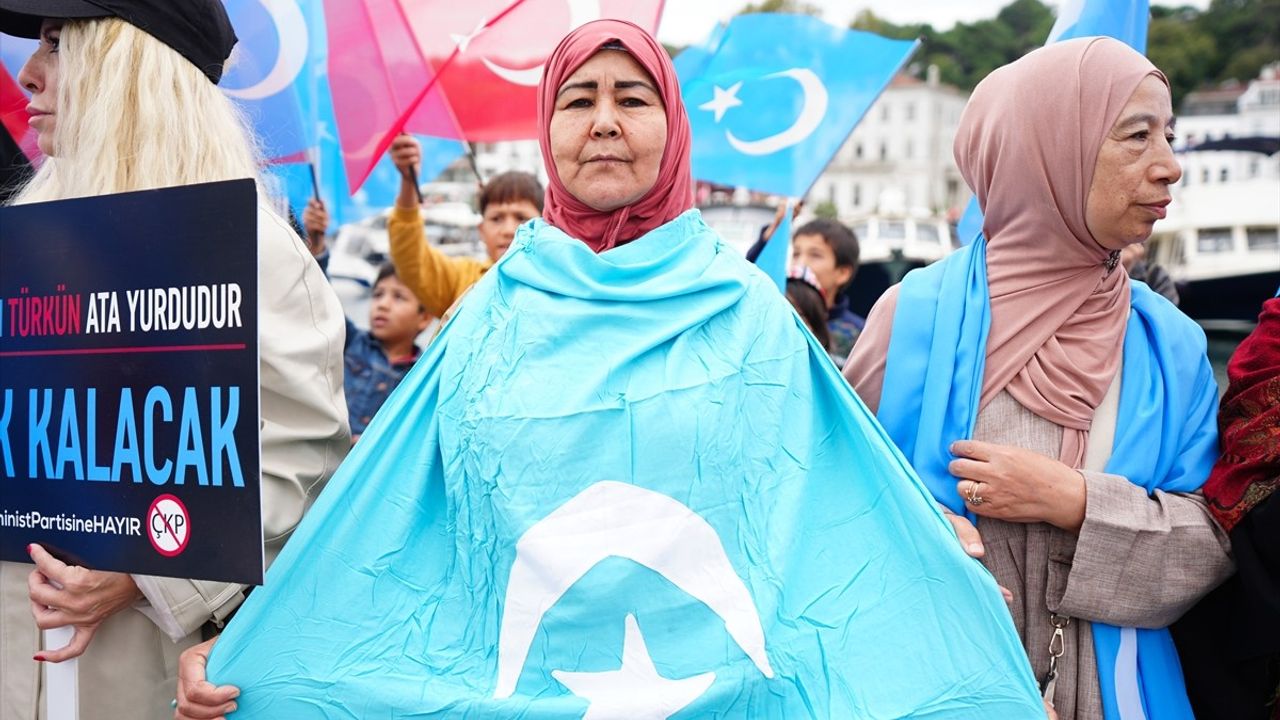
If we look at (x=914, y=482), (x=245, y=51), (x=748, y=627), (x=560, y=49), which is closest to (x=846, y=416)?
(x=914, y=482)

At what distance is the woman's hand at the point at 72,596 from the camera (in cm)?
186

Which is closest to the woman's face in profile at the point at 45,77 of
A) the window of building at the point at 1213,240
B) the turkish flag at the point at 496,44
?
the turkish flag at the point at 496,44

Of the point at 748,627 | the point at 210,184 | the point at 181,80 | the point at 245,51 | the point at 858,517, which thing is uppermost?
the point at 245,51

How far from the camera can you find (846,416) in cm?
196

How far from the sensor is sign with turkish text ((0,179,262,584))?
5.52 ft

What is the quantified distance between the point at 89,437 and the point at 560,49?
105cm

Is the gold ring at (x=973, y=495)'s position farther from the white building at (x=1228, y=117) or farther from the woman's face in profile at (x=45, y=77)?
the white building at (x=1228, y=117)

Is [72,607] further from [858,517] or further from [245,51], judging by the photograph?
[245,51]

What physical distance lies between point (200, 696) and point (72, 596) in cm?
27

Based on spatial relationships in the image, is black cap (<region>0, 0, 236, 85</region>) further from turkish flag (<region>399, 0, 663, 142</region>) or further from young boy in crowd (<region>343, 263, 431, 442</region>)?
young boy in crowd (<region>343, 263, 431, 442</region>)

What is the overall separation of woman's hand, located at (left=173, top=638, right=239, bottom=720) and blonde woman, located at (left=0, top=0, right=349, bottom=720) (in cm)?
10

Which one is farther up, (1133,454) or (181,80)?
(181,80)

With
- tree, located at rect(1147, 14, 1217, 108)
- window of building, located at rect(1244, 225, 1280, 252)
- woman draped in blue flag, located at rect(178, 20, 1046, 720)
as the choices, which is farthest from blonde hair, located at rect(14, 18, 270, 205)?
tree, located at rect(1147, 14, 1217, 108)

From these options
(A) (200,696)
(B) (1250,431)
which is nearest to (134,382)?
(A) (200,696)
